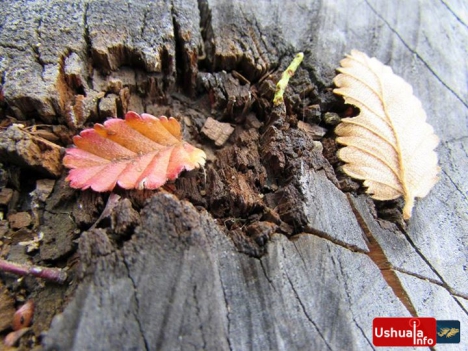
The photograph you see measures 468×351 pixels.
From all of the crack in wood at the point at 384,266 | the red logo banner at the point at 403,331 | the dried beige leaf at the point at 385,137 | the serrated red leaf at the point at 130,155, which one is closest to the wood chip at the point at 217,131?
the serrated red leaf at the point at 130,155

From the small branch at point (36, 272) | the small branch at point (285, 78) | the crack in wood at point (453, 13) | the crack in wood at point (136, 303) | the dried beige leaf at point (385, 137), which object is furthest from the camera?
the crack in wood at point (453, 13)

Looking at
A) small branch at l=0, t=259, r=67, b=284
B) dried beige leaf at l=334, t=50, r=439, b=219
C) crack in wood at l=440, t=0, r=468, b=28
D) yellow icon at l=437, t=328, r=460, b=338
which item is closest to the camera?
small branch at l=0, t=259, r=67, b=284

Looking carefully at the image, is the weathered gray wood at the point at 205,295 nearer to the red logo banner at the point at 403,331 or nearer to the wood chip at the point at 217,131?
the red logo banner at the point at 403,331

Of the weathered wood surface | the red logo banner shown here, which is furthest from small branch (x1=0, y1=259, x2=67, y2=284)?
the red logo banner

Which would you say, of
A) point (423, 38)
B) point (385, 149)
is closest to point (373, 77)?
point (385, 149)

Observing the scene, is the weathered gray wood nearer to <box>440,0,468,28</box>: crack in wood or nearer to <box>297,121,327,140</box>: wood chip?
<box>297,121,327,140</box>: wood chip

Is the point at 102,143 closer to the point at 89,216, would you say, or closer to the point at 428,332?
the point at 89,216
